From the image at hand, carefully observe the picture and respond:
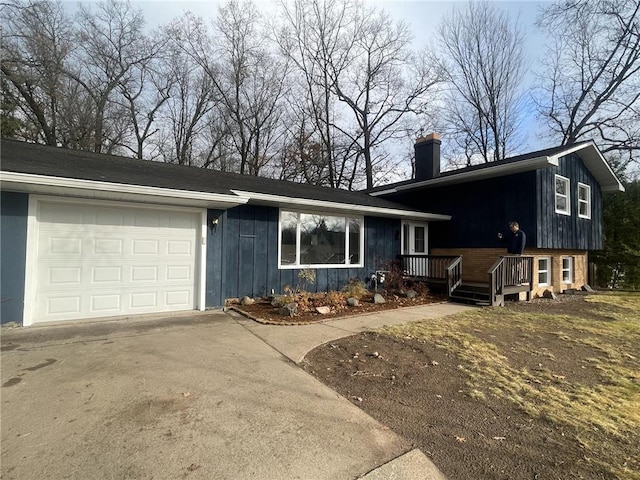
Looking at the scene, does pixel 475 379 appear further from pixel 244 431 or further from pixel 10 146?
pixel 10 146

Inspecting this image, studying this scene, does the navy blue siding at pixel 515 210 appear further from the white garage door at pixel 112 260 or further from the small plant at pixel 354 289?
the white garage door at pixel 112 260

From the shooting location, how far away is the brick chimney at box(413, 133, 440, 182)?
13328 millimetres

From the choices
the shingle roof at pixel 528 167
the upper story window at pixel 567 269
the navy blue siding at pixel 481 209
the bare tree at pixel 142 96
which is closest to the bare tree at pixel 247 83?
the bare tree at pixel 142 96

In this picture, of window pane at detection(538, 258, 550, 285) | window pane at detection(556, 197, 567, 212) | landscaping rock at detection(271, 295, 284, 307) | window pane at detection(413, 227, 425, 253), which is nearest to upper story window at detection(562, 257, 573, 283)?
window pane at detection(538, 258, 550, 285)

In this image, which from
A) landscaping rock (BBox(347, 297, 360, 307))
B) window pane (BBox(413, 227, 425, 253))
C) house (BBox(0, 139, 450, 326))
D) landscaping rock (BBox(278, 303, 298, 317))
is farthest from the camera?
window pane (BBox(413, 227, 425, 253))

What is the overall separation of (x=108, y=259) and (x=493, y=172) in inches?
423

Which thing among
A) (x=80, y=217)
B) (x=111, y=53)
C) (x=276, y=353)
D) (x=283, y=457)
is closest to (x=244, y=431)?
(x=283, y=457)

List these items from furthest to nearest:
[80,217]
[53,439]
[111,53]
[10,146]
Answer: [111,53] → [10,146] → [80,217] → [53,439]

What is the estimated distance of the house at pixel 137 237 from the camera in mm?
5219

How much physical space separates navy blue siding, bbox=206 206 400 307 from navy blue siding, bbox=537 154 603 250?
686 cm

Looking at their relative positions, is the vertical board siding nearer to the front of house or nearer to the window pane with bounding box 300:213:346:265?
the front of house

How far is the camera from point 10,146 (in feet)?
21.0

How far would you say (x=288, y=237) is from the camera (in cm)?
841

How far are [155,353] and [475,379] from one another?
390 cm
